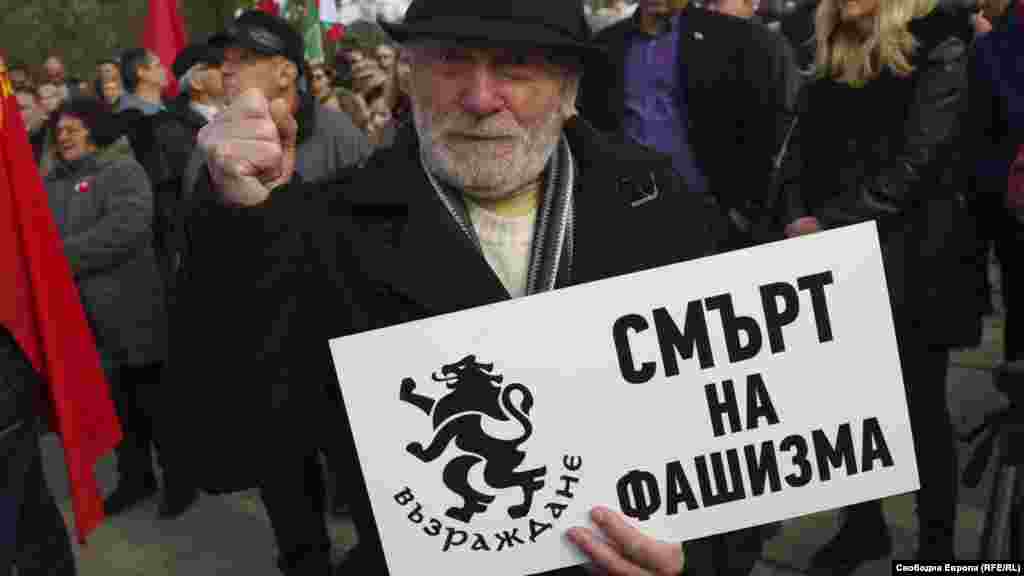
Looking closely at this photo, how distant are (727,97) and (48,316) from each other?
2.76 meters

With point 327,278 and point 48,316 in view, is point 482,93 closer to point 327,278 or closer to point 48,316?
point 327,278

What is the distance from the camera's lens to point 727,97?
4.26 meters

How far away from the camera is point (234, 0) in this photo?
19859mm

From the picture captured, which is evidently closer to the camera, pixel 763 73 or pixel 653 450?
pixel 653 450

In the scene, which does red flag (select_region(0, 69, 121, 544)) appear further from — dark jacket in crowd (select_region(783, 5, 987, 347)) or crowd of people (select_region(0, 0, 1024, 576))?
dark jacket in crowd (select_region(783, 5, 987, 347))

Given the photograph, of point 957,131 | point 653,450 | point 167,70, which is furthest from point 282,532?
point 167,70

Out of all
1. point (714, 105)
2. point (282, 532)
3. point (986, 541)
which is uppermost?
point (714, 105)

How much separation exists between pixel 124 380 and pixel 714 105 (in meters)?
3.07

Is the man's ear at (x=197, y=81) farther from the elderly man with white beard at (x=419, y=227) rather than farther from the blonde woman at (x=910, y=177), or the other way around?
the elderly man with white beard at (x=419, y=227)

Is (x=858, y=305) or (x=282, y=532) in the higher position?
(x=858, y=305)

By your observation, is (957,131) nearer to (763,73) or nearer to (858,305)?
(763,73)

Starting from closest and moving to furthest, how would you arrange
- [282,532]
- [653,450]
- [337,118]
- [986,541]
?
[653,450] → [986,541] → [282,532] → [337,118]

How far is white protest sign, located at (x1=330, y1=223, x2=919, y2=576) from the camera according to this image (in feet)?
5.08

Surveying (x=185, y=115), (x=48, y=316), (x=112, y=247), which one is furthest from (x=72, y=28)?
(x=48, y=316)
